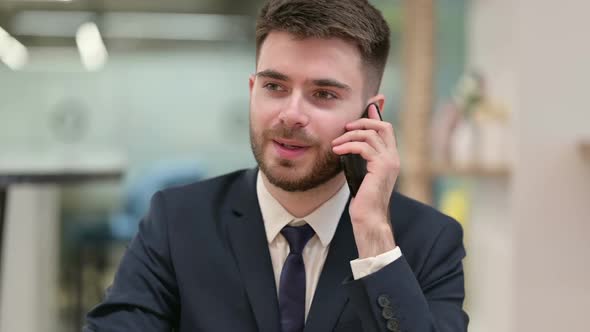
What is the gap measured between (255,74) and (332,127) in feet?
0.58

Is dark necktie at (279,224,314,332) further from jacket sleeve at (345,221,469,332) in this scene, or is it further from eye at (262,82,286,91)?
eye at (262,82,286,91)

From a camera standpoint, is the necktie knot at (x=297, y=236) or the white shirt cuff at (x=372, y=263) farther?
the necktie knot at (x=297, y=236)

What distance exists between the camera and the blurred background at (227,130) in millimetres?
2523

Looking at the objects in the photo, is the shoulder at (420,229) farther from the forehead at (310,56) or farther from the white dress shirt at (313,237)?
the forehead at (310,56)

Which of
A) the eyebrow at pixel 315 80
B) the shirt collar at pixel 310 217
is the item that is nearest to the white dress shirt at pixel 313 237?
the shirt collar at pixel 310 217

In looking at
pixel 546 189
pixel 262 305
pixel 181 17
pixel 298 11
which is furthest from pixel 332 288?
pixel 181 17

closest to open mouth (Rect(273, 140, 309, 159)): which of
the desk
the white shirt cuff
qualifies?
the white shirt cuff

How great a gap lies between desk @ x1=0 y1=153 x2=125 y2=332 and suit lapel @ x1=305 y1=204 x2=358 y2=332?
1369 mm

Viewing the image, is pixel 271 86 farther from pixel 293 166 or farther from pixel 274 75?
pixel 293 166

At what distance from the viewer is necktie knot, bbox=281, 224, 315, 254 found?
4.42 feet

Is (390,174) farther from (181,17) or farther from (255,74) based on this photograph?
(181,17)

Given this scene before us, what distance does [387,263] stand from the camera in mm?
1221

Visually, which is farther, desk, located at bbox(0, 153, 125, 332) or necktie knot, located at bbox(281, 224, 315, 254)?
desk, located at bbox(0, 153, 125, 332)

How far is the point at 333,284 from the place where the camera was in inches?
51.6
